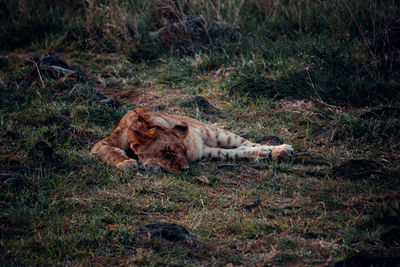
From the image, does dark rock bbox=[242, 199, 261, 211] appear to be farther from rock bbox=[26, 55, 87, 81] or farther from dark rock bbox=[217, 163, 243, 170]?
rock bbox=[26, 55, 87, 81]

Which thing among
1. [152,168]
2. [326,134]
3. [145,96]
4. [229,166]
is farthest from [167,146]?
[145,96]

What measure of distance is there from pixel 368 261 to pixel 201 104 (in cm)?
414

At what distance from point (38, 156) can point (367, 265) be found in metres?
3.05

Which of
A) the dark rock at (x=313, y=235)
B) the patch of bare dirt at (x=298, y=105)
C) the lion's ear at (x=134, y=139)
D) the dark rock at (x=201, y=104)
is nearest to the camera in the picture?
the dark rock at (x=313, y=235)

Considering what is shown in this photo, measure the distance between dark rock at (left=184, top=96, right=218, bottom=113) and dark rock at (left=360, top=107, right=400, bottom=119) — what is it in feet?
6.89

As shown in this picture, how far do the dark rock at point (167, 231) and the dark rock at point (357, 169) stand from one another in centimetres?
183

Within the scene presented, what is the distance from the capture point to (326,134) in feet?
17.0

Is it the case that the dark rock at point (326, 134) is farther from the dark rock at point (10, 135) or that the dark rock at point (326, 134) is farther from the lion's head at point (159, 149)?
the dark rock at point (10, 135)

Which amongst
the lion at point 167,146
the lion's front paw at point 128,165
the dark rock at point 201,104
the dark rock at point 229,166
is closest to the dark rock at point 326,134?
the lion at point 167,146

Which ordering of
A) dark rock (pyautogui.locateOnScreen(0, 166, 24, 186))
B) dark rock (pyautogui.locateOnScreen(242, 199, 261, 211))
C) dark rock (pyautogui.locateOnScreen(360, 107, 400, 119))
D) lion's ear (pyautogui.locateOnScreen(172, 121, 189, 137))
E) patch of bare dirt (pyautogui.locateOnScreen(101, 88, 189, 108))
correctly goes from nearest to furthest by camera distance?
dark rock (pyautogui.locateOnScreen(242, 199, 261, 211))
dark rock (pyautogui.locateOnScreen(0, 166, 24, 186))
lion's ear (pyautogui.locateOnScreen(172, 121, 189, 137))
dark rock (pyautogui.locateOnScreen(360, 107, 400, 119))
patch of bare dirt (pyautogui.locateOnScreen(101, 88, 189, 108))

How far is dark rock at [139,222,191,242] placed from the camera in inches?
115

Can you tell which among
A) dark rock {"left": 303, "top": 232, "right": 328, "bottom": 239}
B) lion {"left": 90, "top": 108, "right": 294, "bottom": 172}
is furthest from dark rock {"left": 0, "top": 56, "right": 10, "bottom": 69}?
dark rock {"left": 303, "top": 232, "right": 328, "bottom": 239}

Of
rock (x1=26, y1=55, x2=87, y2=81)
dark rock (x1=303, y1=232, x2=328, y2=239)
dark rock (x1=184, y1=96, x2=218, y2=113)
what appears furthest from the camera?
rock (x1=26, y1=55, x2=87, y2=81)

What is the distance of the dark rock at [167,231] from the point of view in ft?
9.59
